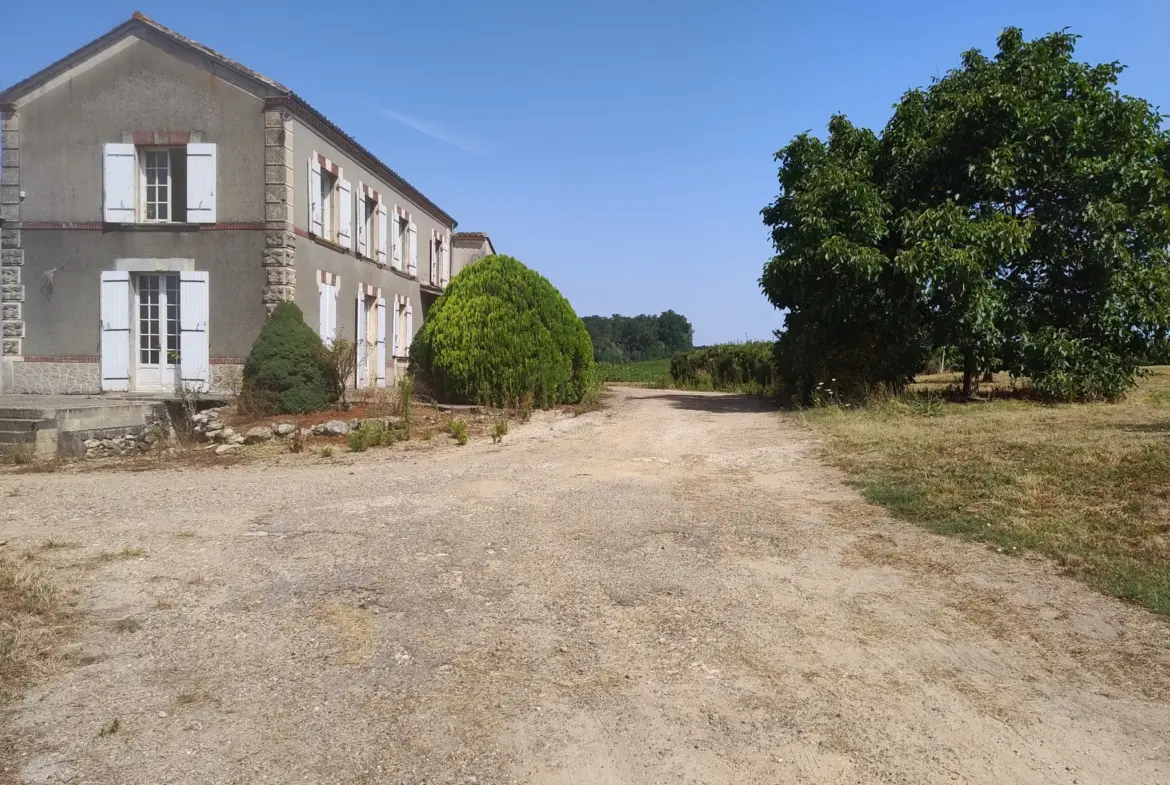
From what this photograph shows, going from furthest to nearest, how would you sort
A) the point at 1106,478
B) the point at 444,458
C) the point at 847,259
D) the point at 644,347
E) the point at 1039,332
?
the point at 644,347 → the point at 1039,332 → the point at 847,259 → the point at 444,458 → the point at 1106,478

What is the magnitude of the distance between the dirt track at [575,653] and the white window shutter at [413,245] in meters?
14.4

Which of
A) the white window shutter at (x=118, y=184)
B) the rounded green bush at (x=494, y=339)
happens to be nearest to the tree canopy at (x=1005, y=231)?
the rounded green bush at (x=494, y=339)

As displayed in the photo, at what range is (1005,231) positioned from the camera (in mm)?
12602

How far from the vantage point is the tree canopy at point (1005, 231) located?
506 inches

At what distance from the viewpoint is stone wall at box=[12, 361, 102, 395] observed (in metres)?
13.5

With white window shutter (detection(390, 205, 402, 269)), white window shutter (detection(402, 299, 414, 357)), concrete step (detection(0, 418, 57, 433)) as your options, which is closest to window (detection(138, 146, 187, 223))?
concrete step (detection(0, 418, 57, 433))

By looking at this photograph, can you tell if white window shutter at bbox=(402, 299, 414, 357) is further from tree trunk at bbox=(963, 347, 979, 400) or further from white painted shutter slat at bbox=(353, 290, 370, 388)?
tree trunk at bbox=(963, 347, 979, 400)

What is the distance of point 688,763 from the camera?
9.14 feet

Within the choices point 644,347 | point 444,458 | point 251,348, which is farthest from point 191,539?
point 644,347

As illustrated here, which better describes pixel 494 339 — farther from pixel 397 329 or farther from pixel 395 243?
pixel 395 243

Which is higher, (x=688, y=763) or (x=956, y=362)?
(x=956, y=362)

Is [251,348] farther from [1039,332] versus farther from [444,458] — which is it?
[1039,332]

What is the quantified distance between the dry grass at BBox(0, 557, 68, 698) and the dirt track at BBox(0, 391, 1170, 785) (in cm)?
16

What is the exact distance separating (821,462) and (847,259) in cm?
498
